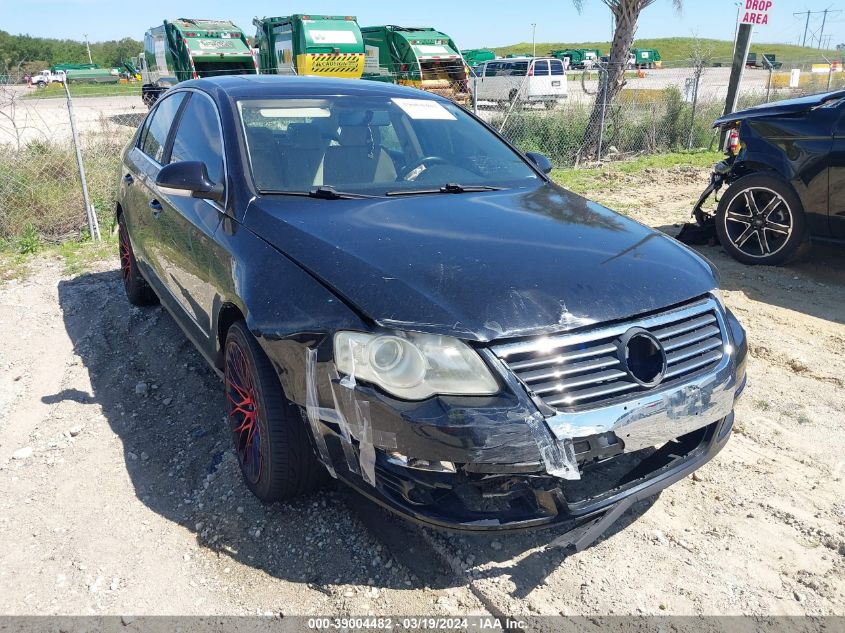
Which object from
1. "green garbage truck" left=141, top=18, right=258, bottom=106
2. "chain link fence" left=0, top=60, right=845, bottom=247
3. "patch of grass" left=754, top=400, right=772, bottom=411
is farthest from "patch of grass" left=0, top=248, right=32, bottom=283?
"green garbage truck" left=141, top=18, right=258, bottom=106

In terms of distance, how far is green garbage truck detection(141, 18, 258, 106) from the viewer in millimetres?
19578

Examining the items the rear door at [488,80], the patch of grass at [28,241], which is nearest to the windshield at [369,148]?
the patch of grass at [28,241]

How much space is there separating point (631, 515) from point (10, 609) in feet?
7.89

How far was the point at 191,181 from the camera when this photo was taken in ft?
10.0

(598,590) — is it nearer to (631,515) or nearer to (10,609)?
(631,515)

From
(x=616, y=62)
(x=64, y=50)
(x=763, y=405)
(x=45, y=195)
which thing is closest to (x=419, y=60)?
(x=616, y=62)

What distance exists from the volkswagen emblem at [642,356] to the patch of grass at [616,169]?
24.7ft

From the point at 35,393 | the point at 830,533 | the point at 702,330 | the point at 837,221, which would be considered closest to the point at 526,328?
the point at 702,330

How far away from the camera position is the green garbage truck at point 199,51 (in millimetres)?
19578

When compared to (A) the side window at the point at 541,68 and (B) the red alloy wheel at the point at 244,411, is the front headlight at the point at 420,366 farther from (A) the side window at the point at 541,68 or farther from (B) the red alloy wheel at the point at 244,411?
(A) the side window at the point at 541,68

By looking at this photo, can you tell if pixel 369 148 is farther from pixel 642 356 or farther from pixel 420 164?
pixel 642 356

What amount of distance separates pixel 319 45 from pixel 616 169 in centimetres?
1072

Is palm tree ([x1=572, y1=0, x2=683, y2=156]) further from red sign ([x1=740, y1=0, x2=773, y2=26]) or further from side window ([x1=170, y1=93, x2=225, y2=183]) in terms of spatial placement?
side window ([x1=170, y1=93, x2=225, y2=183])

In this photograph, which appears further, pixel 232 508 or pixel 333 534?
pixel 232 508
